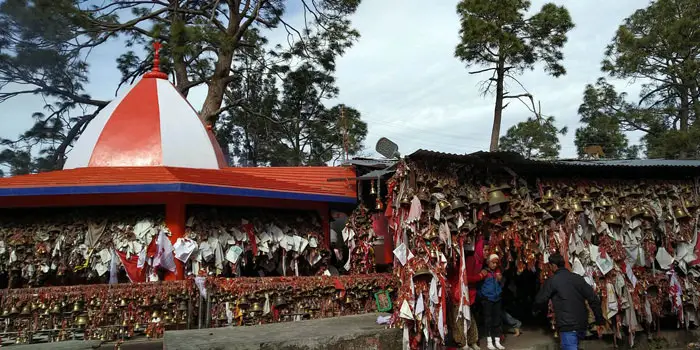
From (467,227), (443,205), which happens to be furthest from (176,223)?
(467,227)

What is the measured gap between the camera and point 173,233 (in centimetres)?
819

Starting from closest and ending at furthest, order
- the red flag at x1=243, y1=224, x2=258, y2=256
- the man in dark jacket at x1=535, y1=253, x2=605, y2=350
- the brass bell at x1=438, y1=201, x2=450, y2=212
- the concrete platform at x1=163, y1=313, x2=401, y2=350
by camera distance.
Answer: the man in dark jacket at x1=535, y1=253, x2=605, y2=350 < the concrete platform at x1=163, y1=313, x2=401, y2=350 < the brass bell at x1=438, y1=201, x2=450, y2=212 < the red flag at x1=243, y1=224, x2=258, y2=256

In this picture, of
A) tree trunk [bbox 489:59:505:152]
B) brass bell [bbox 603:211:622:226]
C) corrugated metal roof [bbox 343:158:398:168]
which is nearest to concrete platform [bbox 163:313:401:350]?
corrugated metal roof [bbox 343:158:398:168]

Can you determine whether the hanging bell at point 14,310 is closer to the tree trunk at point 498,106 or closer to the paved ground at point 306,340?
the paved ground at point 306,340

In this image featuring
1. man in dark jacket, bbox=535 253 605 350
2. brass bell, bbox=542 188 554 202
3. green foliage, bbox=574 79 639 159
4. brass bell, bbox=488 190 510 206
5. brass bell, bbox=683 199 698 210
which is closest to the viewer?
man in dark jacket, bbox=535 253 605 350

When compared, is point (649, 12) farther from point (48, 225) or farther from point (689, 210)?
point (48, 225)

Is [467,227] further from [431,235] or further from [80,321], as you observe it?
[80,321]

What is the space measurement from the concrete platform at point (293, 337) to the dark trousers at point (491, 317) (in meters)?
1.37

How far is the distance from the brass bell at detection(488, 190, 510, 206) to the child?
769 millimetres

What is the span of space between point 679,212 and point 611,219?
4.39ft

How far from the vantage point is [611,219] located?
7562mm

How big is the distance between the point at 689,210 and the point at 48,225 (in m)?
10.4

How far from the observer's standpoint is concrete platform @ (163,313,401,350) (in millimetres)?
5875

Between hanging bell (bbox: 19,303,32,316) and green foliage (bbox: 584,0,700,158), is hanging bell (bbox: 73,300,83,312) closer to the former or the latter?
hanging bell (bbox: 19,303,32,316)
